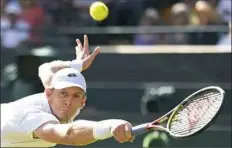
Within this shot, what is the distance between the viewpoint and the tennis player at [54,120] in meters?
4.23

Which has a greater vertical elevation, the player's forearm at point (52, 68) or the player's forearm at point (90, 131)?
the player's forearm at point (52, 68)

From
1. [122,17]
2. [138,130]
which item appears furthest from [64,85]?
[122,17]

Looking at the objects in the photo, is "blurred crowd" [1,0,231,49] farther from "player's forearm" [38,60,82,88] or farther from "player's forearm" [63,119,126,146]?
"player's forearm" [63,119,126,146]

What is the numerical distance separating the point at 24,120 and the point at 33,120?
0.12 m

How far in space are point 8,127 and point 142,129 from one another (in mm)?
1123

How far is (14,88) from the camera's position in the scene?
375 inches

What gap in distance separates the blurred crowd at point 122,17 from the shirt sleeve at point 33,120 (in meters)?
4.76

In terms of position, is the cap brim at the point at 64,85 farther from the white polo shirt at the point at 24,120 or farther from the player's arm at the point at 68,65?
the player's arm at the point at 68,65

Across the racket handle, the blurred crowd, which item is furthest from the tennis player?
the blurred crowd

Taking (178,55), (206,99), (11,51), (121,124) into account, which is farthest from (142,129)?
(11,51)

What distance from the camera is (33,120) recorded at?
4582mm

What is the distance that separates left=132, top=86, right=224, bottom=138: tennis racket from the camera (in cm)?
418

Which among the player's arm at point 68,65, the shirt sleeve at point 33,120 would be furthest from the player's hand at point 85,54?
the shirt sleeve at point 33,120

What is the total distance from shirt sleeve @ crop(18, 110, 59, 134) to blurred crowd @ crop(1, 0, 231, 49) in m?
4.76
